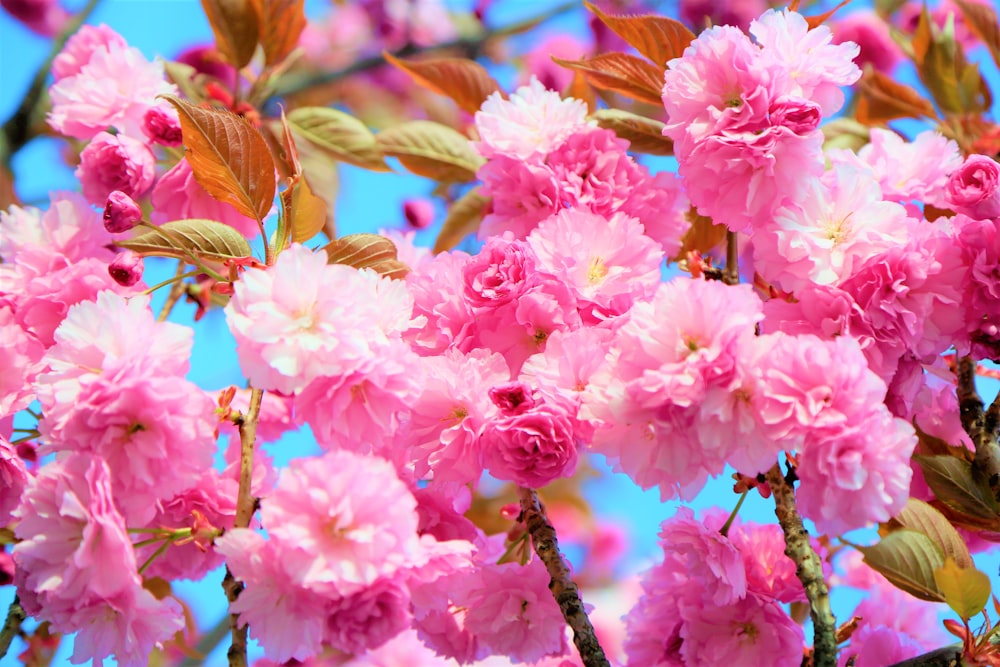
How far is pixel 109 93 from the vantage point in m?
1.31

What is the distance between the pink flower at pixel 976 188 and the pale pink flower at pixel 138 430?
0.79 metres

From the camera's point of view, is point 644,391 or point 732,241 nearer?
point 644,391

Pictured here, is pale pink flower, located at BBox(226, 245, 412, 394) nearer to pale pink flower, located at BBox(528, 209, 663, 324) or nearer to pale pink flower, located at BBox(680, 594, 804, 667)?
pale pink flower, located at BBox(528, 209, 663, 324)

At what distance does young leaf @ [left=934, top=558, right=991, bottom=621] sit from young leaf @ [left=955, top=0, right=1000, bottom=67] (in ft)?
3.54

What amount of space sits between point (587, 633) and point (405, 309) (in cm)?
39

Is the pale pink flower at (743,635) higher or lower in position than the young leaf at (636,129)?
lower

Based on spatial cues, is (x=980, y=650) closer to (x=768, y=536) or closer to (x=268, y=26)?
(x=768, y=536)

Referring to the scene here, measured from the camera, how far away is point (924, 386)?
1047 mm

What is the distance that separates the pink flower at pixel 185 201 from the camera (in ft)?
3.89

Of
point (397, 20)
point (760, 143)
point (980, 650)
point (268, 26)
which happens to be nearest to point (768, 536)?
point (980, 650)

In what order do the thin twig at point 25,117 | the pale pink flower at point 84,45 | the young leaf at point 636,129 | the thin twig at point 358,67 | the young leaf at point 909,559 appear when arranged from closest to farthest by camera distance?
the young leaf at point 909,559
the young leaf at point 636,129
the pale pink flower at point 84,45
the thin twig at point 25,117
the thin twig at point 358,67

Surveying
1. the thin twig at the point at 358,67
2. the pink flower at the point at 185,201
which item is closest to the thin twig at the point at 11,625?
the pink flower at the point at 185,201

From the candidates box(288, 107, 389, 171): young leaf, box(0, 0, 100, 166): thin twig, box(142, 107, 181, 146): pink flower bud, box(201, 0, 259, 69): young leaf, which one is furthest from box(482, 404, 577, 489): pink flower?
box(0, 0, 100, 166): thin twig

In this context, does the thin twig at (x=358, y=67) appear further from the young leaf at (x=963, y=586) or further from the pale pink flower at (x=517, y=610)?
the young leaf at (x=963, y=586)
